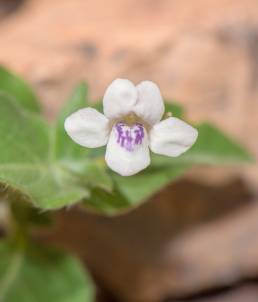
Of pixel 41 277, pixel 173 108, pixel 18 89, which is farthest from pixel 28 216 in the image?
pixel 173 108

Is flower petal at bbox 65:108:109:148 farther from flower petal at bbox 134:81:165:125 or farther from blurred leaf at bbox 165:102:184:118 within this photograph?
blurred leaf at bbox 165:102:184:118

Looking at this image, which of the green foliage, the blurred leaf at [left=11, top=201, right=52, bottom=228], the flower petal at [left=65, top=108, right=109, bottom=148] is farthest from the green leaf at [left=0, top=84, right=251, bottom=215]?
the blurred leaf at [left=11, top=201, right=52, bottom=228]

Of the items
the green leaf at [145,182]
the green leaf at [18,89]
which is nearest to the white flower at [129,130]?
the green leaf at [145,182]

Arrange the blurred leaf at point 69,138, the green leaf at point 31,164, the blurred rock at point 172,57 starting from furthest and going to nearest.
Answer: the blurred rock at point 172,57
the blurred leaf at point 69,138
the green leaf at point 31,164

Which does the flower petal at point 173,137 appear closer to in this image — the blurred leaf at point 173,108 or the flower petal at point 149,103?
the flower petal at point 149,103

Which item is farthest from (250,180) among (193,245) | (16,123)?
(16,123)

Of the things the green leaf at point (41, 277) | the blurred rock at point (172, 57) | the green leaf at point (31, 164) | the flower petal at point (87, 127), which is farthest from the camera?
the blurred rock at point (172, 57)
